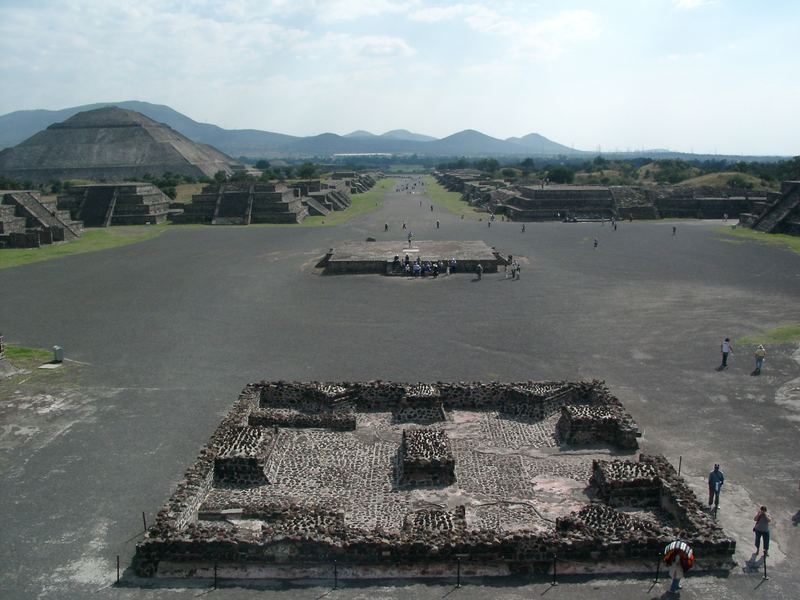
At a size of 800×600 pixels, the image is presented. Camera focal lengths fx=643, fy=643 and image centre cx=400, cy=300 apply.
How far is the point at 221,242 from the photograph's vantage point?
46.4 meters

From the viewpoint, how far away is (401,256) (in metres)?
36.4

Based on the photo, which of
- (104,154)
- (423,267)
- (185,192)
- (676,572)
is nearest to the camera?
(676,572)

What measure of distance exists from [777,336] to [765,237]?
2963 centimetres

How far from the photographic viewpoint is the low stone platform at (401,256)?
3431cm

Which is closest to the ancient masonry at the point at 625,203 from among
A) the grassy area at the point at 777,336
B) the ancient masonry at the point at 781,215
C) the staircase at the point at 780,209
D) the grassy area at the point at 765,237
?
the ancient masonry at the point at 781,215

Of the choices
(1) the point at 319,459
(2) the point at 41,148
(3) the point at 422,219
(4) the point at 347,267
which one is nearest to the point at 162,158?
(2) the point at 41,148

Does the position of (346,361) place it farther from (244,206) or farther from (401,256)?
(244,206)

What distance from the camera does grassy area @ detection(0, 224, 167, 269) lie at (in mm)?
39531

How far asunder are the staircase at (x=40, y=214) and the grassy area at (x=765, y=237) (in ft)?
162

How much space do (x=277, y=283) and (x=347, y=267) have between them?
14.9 ft

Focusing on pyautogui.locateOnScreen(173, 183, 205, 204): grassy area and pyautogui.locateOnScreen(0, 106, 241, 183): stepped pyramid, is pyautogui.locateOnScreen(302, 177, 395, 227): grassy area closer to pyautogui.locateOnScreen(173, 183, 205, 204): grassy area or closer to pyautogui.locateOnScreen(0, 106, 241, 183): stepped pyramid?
pyautogui.locateOnScreen(173, 183, 205, 204): grassy area

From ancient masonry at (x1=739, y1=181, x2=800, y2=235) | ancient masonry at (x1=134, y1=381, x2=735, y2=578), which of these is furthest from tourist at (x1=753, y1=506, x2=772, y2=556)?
ancient masonry at (x1=739, y1=181, x2=800, y2=235)

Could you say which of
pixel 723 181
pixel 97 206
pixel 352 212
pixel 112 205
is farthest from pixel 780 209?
pixel 97 206

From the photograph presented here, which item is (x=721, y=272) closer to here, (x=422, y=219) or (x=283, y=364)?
(x=283, y=364)
